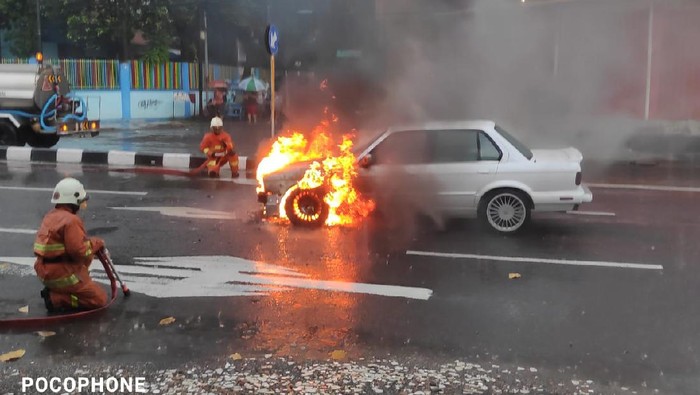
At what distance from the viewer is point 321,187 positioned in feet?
24.2

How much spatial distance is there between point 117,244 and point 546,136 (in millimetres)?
5219

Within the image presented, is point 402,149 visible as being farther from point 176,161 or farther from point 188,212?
point 176,161

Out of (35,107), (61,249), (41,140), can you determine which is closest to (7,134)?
(41,140)

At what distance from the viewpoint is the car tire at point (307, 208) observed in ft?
24.5

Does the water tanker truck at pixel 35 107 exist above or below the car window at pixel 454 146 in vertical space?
above

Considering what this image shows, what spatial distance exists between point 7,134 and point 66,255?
11522 millimetres

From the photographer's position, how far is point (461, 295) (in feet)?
17.1

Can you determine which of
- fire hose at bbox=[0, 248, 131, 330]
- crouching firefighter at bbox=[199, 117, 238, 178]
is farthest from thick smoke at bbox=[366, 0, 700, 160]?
crouching firefighter at bbox=[199, 117, 238, 178]

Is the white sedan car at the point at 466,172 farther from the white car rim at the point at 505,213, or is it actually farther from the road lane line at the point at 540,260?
the road lane line at the point at 540,260

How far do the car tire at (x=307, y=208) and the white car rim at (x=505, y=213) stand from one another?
1.80 meters

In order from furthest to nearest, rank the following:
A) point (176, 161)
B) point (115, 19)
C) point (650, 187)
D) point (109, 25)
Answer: point (109, 25) < point (115, 19) < point (176, 161) < point (650, 187)

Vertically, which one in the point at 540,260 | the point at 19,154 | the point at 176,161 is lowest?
the point at 540,260

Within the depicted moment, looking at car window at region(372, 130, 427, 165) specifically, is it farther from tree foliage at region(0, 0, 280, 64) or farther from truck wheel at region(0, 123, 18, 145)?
tree foliage at region(0, 0, 280, 64)

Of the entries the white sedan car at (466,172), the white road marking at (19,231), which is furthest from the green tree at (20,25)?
the white sedan car at (466,172)
